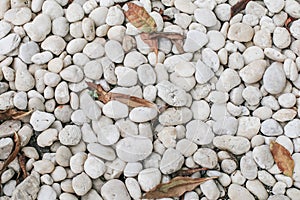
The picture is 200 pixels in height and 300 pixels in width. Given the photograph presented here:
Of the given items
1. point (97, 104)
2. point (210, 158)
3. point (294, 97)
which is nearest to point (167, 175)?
point (210, 158)

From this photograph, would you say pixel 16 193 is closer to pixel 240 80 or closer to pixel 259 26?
pixel 240 80

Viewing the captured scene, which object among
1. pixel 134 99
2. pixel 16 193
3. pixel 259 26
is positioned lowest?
pixel 16 193

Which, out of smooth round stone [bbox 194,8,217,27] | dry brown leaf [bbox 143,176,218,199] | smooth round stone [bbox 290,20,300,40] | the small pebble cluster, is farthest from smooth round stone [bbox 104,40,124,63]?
smooth round stone [bbox 290,20,300,40]

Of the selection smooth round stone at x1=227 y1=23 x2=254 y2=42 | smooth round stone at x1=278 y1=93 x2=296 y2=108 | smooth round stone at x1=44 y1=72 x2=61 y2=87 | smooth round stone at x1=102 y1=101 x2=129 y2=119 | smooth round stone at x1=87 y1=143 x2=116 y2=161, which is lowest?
smooth round stone at x1=87 y1=143 x2=116 y2=161

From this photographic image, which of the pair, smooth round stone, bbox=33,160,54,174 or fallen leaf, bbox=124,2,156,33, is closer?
smooth round stone, bbox=33,160,54,174

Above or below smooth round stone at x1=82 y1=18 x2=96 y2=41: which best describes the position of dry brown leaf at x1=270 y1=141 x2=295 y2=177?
below

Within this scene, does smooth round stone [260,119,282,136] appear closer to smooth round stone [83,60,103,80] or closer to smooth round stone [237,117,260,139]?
smooth round stone [237,117,260,139]

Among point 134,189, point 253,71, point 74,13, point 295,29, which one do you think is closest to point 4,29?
point 74,13
